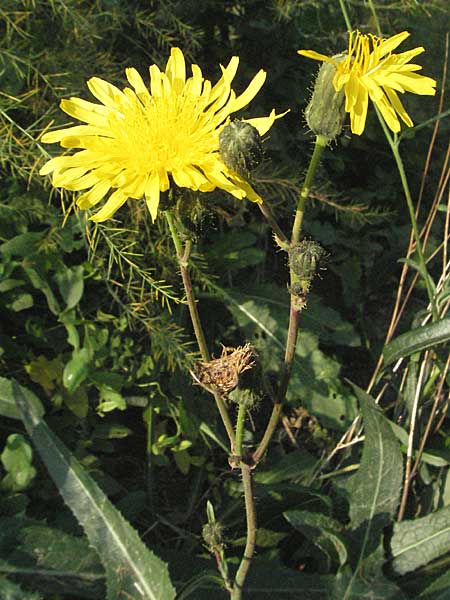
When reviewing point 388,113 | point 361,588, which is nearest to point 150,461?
point 361,588

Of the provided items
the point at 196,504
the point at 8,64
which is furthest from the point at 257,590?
the point at 8,64

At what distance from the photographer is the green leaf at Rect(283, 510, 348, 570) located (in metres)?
1.44

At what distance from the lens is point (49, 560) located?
4.47 ft

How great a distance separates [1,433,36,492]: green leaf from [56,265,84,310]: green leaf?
320 mm

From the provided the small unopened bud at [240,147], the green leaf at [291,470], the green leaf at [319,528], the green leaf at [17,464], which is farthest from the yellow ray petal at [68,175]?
the green leaf at [291,470]

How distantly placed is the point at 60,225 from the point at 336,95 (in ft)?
2.86

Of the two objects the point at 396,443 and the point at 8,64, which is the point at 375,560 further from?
the point at 8,64

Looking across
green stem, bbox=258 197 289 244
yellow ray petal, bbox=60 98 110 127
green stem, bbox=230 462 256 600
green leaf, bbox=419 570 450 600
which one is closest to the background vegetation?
green leaf, bbox=419 570 450 600

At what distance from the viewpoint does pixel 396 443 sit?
4.95 feet

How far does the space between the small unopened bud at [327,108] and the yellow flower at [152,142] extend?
7cm

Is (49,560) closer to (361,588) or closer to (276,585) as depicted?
(276,585)

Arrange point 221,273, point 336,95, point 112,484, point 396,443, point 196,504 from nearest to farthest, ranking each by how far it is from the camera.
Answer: point 336,95 → point 396,443 → point 112,484 → point 196,504 → point 221,273

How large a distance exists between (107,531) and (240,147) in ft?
2.68

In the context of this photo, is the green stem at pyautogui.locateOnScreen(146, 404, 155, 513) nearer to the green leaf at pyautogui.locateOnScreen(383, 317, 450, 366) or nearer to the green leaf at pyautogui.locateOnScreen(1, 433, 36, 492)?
the green leaf at pyautogui.locateOnScreen(1, 433, 36, 492)
